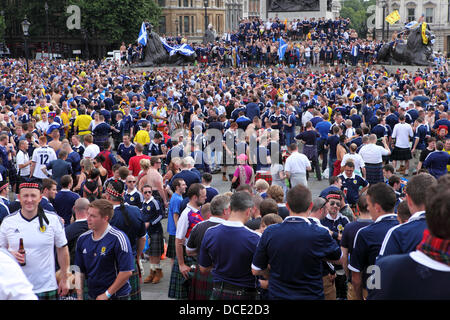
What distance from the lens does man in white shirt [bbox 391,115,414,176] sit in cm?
1510

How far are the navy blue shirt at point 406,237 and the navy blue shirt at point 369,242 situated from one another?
2.08 feet

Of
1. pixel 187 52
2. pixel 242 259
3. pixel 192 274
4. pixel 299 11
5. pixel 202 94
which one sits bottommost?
pixel 192 274

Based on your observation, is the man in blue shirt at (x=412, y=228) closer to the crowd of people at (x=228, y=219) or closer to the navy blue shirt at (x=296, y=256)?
the crowd of people at (x=228, y=219)

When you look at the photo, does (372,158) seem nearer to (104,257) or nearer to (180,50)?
(104,257)

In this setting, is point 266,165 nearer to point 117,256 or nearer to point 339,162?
point 339,162

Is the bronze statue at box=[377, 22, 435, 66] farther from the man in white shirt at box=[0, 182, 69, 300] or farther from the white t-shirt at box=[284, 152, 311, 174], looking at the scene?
the man in white shirt at box=[0, 182, 69, 300]

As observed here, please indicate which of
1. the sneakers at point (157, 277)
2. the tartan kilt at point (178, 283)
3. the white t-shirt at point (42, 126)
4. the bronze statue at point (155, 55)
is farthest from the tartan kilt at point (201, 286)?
the bronze statue at point (155, 55)

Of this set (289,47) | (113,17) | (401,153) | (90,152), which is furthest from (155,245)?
(113,17)

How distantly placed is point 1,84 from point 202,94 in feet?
34.5

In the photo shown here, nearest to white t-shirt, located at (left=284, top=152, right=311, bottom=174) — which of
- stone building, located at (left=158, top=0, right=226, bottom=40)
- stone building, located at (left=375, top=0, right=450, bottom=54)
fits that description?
stone building, located at (left=375, top=0, right=450, bottom=54)

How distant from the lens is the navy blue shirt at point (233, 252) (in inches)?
206

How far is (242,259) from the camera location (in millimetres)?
5242

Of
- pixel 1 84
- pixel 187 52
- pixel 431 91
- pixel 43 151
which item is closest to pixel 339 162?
pixel 43 151

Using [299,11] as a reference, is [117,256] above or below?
below
